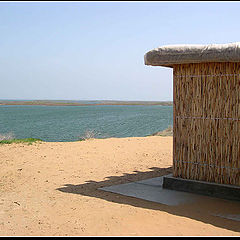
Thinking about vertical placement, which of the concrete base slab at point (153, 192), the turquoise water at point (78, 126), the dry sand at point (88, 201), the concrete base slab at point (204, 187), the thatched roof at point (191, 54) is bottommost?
the turquoise water at point (78, 126)

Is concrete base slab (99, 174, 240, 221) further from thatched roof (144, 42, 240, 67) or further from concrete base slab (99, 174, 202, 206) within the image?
thatched roof (144, 42, 240, 67)

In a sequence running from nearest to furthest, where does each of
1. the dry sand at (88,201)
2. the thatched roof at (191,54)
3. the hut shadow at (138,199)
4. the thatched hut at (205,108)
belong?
1. the dry sand at (88,201)
2. the hut shadow at (138,199)
3. the thatched roof at (191,54)
4. the thatched hut at (205,108)

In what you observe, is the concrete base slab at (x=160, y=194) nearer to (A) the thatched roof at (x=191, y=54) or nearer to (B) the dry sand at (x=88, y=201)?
(B) the dry sand at (x=88, y=201)

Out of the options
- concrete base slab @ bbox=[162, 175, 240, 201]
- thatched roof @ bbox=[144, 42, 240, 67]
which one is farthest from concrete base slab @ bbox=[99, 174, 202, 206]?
thatched roof @ bbox=[144, 42, 240, 67]

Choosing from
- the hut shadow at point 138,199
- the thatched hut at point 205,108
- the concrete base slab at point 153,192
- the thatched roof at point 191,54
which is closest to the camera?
the hut shadow at point 138,199

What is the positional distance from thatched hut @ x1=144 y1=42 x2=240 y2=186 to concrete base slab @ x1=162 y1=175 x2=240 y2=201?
0.32ft

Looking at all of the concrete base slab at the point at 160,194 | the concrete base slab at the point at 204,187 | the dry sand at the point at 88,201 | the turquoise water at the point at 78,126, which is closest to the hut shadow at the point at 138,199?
the dry sand at the point at 88,201

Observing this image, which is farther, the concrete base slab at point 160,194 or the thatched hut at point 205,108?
the thatched hut at point 205,108

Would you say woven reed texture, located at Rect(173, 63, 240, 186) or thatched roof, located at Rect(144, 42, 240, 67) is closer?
thatched roof, located at Rect(144, 42, 240, 67)

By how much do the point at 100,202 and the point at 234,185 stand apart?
84.8 inches

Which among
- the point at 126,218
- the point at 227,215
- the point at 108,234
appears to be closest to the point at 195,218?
the point at 227,215

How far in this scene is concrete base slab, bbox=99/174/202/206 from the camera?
20.4 feet

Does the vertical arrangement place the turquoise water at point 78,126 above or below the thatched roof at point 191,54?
below

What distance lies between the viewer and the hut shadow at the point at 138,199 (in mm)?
5223
